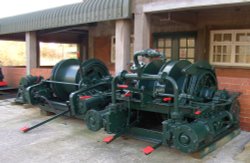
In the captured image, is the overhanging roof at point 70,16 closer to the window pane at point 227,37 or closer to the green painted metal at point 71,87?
the green painted metal at point 71,87

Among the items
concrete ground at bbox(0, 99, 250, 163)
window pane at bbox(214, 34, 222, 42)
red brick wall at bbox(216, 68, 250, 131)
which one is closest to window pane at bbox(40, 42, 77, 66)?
window pane at bbox(214, 34, 222, 42)

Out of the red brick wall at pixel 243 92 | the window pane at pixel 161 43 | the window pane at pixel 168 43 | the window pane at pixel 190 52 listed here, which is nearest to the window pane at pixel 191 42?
the window pane at pixel 190 52

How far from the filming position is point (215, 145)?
4496mm

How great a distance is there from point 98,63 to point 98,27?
7.01 m

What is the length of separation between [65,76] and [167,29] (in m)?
5.18

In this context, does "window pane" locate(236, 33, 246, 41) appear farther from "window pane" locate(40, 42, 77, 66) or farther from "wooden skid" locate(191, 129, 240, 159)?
"window pane" locate(40, 42, 77, 66)

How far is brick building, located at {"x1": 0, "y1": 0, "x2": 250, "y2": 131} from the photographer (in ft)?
21.8

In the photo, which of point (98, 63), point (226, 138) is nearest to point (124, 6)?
point (98, 63)

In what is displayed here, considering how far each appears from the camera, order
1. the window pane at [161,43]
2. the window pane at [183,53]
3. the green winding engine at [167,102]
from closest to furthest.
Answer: the green winding engine at [167,102]
the window pane at [183,53]
the window pane at [161,43]

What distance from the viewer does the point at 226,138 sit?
486 cm

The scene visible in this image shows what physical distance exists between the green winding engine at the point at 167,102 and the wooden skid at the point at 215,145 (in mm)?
64

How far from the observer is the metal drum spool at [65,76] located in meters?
6.53

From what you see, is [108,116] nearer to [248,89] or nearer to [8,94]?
[248,89]

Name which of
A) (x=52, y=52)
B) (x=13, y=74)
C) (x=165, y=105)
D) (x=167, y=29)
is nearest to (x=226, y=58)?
(x=167, y=29)
